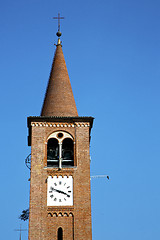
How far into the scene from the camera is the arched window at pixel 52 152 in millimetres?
19203

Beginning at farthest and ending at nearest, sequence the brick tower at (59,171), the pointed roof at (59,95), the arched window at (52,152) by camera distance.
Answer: the pointed roof at (59,95) → the arched window at (52,152) → the brick tower at (59,171)

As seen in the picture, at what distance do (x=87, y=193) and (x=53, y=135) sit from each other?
3.14 meters


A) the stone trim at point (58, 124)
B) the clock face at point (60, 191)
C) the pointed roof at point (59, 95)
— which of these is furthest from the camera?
the pointed roof at point (59, 95)

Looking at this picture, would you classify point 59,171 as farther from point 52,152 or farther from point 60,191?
point 52,152

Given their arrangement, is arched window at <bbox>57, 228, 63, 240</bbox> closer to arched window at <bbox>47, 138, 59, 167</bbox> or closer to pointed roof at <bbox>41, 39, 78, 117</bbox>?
arched window at <bbox>47, 138, 59, 167</bbox>

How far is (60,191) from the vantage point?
60.1ft

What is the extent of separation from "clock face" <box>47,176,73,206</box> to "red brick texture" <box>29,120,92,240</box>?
0.52 ft

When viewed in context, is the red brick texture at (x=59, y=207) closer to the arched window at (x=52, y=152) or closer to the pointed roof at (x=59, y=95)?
the arched window at (x=52, y=152)

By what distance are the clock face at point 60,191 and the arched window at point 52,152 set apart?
2.90 ft

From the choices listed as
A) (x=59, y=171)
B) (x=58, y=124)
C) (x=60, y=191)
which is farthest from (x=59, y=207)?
(x=58, y=124)

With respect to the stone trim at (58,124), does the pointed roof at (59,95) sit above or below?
above

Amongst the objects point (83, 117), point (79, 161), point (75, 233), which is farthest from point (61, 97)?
point (75, 233)

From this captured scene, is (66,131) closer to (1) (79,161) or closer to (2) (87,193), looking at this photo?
(1) (79,161)

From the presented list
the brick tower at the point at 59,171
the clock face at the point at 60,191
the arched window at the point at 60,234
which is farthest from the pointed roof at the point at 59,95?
the arched window at the point at 60,234
